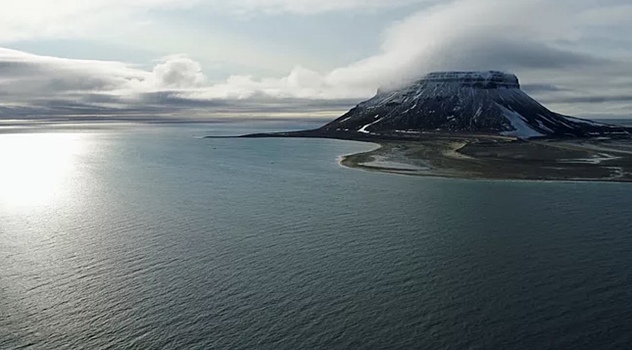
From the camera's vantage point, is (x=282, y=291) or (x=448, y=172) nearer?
(x=282, y=291)

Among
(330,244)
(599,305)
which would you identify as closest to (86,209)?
(330,244)

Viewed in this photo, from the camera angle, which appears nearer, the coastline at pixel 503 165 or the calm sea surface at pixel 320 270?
the calm sea surface at pixel 320 270

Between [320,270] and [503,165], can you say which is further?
[503,165]

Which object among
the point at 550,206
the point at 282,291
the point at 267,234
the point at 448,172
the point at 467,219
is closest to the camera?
the point at 282,291

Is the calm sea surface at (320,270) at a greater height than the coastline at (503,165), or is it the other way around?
the coastline at (503,165)

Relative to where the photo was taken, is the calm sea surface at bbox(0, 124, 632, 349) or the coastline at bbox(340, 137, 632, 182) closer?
the calm sea surface at bbox(0, 124, 632, 349)

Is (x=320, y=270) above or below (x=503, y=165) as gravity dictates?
below

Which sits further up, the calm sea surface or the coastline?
the coastline

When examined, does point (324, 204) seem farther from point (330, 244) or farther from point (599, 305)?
point (599, 305)
